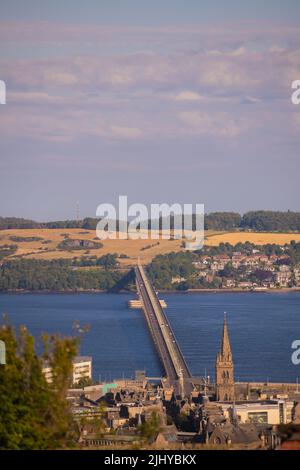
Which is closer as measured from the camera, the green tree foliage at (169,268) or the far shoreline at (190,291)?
the green tree foliage at (169,268)

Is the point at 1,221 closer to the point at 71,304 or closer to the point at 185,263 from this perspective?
the point at 185,263

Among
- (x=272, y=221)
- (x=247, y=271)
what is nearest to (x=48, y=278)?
(x=247, y=271)

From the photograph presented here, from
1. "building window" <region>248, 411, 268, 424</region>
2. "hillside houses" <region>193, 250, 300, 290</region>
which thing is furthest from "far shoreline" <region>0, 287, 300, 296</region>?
A: "building window" <region>248, 411, 268, 424</region>

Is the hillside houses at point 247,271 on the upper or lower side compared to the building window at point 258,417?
upper

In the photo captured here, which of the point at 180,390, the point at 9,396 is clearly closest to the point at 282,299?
the point at 180,390

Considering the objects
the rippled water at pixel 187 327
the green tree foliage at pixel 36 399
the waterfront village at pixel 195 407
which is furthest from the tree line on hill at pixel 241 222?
the green tree foliage at pixel 36 399

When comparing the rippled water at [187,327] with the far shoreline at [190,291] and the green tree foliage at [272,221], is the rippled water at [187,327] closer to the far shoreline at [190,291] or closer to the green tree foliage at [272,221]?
the far shoreline at [190,291]

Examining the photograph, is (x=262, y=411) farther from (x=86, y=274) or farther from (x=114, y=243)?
(x=114, y=243)
